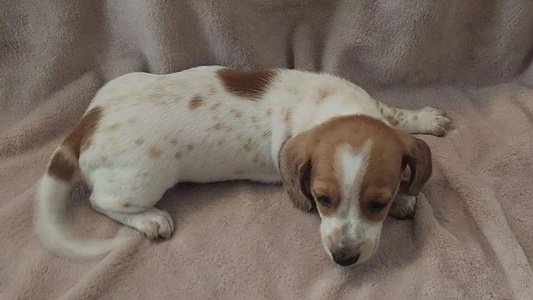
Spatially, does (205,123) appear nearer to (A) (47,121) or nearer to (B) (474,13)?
(A) (47,121)

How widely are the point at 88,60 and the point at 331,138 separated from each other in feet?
4.45

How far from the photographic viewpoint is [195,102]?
265cm

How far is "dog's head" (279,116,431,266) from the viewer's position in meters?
2.27

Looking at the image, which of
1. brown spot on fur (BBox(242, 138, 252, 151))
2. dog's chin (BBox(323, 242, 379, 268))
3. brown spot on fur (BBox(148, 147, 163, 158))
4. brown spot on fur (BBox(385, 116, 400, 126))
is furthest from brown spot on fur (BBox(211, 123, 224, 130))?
brown spot on fur (BBox(385, 116, 400, 126))

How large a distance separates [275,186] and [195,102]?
492 mm

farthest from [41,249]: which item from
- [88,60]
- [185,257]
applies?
[88,60]

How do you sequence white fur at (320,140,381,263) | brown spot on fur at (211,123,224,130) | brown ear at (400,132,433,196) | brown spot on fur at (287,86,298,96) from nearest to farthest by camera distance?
white fur at (320,140,381,263) → brown ear at (400,132,433,196) → brown spot on fur at (211,123,224,130) → brown spot on fur at (287,86,298,96)

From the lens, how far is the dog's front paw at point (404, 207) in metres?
2.58

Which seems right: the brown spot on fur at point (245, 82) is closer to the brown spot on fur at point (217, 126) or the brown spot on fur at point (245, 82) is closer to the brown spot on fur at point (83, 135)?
the brown spot on fur at point (217, 126)

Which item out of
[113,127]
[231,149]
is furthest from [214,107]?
[113,127]

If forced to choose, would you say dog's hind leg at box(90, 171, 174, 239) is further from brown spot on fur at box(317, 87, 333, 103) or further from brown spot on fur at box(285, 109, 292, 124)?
brown spot on fur at box(317, 87, 333, 103)

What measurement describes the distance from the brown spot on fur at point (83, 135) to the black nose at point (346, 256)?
1029mm

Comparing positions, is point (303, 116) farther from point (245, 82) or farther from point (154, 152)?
point (154, 152)

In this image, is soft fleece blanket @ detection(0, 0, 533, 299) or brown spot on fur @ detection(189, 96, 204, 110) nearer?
soft fleece blanket @ detection(0, 0, 533, 299)
